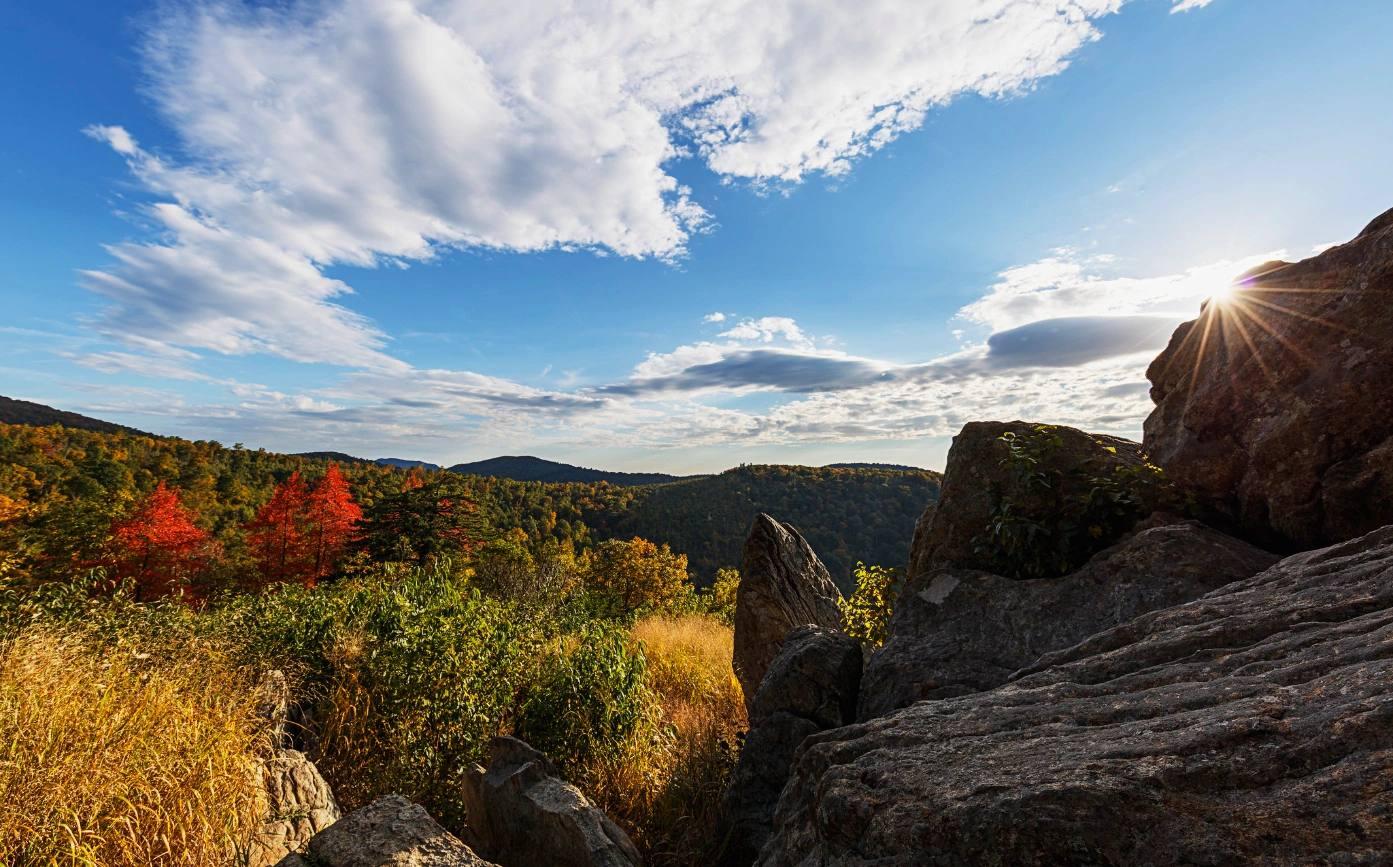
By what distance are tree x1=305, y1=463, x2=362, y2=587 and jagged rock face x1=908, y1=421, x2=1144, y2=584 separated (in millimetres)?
30925

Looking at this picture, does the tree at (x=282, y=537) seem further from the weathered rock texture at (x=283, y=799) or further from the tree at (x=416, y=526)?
the weathered rock texture at (x=283, y=799)

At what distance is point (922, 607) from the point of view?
5.41 metres

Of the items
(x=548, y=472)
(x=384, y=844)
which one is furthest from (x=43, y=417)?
(x=384, y=844)

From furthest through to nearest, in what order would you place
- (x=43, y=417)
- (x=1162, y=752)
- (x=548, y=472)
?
(x=548, y=472) < (x=43, y=417) < (x=1162, y=752)

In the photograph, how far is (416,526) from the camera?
2728cm

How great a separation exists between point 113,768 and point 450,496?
26.8 metres

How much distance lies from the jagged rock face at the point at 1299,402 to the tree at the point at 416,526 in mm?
25543

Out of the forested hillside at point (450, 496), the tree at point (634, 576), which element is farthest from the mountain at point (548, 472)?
the tree at point (634, 576)

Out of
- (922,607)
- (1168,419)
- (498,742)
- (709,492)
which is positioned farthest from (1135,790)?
(709,492)

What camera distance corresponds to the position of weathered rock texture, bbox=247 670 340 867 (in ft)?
15.5

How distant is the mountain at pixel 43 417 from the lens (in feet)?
311

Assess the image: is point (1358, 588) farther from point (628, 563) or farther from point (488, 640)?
point (628, 563)

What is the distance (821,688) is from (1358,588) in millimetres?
3565

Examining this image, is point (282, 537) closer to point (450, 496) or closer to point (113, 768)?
point (450, 496)
